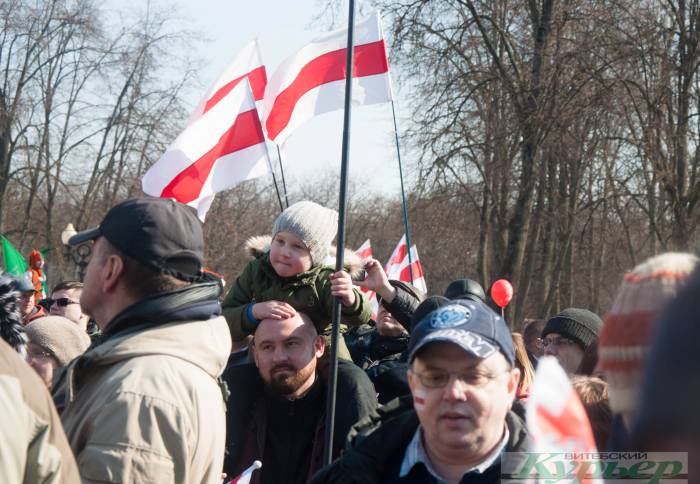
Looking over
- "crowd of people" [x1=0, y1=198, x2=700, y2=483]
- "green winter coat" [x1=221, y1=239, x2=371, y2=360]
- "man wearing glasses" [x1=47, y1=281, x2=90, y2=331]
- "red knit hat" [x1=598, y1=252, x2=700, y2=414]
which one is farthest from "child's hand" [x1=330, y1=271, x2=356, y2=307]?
A: "red knit hat" [x1=598, y1=252, x2=700, y2=414]

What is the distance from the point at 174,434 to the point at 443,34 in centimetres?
1751

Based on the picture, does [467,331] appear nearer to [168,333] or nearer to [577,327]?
[168,333]

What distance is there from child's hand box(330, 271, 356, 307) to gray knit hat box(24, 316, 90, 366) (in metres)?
1.22

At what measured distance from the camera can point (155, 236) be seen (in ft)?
9.79

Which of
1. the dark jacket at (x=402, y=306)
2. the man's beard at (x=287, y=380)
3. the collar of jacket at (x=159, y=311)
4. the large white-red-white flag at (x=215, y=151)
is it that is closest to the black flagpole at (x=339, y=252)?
the man's beard at (x=287, y=380)

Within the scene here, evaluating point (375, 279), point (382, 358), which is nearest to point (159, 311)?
point (375, 279)

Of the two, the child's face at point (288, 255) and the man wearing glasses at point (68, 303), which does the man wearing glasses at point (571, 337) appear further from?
the man wearing glasses at point (68, 303)

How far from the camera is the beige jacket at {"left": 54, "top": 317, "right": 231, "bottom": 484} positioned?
260 centimetres

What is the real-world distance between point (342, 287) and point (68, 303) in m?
2.94

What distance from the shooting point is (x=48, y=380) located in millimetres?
4516

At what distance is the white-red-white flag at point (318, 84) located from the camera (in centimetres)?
601

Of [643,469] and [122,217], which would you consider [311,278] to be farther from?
[643,469]

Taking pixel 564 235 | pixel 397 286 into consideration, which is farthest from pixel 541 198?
pixel 397 286

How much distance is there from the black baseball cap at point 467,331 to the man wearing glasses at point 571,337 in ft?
9.97
